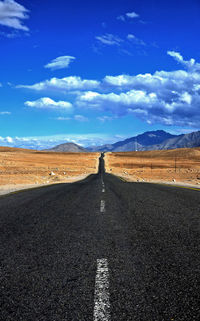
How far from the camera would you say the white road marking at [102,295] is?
2480 mm

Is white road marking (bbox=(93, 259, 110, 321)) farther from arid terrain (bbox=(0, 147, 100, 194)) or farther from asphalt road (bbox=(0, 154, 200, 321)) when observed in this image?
arid terrain (bbox=(0, 147, 100, 194))

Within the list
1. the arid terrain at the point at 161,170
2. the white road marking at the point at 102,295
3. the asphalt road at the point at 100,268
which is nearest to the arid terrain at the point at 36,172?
the arid terrain at the point at 161,170

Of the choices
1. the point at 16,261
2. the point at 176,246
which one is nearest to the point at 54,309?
the point at 16,261

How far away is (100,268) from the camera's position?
360cm

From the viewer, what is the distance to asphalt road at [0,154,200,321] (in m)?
2.60

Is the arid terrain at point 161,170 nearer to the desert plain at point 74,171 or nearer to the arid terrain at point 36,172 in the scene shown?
the desert plain at point 74,171

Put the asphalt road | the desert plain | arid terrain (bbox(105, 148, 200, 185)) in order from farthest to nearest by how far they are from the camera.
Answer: arid terrain (bbox(105, 148, 200, 185))
the desert plain
the asphalt road

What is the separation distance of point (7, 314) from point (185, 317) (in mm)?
1774

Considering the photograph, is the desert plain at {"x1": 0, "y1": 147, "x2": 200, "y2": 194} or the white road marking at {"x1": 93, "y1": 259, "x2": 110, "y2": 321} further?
the desert plain at {"x1": 0, "y1": 147, "x2": 200, "y2": 194}

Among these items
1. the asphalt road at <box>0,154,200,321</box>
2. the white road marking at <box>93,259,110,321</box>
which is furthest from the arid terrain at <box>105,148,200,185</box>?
the white road marking at <box>93,259,110,321</box>

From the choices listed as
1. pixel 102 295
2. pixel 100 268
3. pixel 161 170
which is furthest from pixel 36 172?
pixel 102 295

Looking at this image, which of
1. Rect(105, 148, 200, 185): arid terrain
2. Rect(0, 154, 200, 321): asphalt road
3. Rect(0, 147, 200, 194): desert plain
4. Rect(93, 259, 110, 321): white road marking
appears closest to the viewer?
Rect(93, 259, 110, 321): white road marking

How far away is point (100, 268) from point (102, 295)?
29.2 inches

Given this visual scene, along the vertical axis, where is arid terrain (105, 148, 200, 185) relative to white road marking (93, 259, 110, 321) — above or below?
below
